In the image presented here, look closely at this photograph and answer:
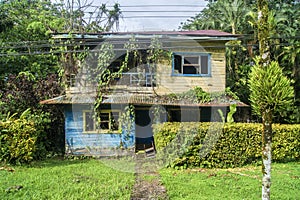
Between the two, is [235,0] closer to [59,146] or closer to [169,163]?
[169,163]

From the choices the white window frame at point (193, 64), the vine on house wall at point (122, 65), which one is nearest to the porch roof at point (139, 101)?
the vine on house wall at point (122, 65)

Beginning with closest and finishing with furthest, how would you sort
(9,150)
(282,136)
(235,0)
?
(9,150)
(282,136)
(235,0)

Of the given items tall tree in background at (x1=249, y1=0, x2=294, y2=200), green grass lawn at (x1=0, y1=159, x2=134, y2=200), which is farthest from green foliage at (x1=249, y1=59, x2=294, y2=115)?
green grass lawn at (x1=0, y1=159, x2=134, y2=200)

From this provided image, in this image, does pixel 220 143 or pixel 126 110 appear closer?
pixel 220 143

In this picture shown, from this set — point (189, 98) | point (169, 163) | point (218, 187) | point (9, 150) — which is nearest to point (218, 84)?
point (189, 98)

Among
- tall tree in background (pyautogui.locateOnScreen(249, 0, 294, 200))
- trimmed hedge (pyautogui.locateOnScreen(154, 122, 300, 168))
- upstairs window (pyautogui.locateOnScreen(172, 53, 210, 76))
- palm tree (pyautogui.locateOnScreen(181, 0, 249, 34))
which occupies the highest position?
palm tree (pyautogui.locateOnScreen(181, 0, 249, 34))

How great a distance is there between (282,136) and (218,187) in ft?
16.7

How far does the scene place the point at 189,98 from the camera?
1340cm

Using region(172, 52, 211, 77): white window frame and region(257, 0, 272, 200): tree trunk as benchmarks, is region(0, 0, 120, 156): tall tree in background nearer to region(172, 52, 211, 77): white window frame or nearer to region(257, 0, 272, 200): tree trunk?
region(172, 52, 211, 77): white window frame

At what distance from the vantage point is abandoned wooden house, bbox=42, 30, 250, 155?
13219 mm

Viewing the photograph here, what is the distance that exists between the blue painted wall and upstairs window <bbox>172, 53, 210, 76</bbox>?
407cm

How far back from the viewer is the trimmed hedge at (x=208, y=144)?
1066 cm

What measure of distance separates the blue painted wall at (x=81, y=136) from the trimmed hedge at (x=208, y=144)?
2.70m

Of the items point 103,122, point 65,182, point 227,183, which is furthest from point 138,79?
point 227,183
